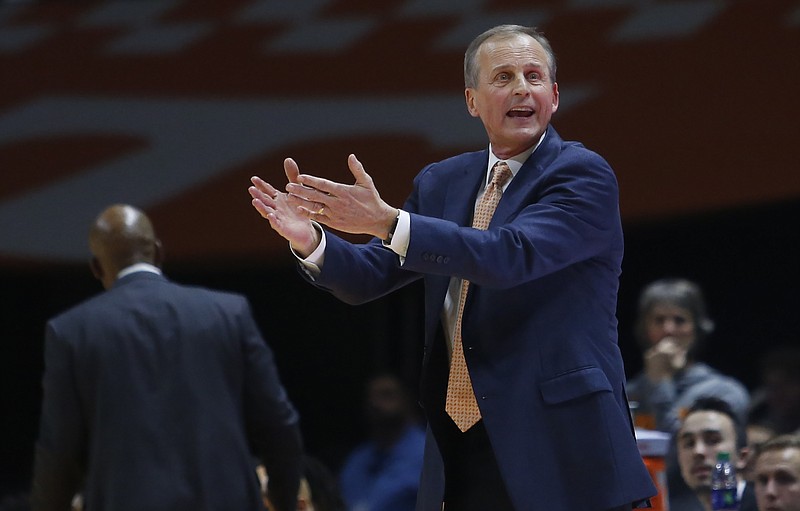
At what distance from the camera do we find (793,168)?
616cm

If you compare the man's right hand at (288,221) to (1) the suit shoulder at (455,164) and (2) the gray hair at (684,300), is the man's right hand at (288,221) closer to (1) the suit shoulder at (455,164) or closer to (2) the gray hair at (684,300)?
(1) the suit shoulder at (455,164)

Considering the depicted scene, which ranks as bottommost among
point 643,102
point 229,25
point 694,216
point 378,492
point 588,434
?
point 378,492

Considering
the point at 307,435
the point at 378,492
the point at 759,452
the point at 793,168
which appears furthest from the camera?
the point at 307,435

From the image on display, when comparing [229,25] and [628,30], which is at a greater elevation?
[229,25]

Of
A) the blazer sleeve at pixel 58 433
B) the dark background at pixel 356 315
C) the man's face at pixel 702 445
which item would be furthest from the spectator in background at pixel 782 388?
the blazer sleeve at pixel 58 433

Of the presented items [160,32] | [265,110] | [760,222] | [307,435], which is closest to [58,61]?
[160,32]

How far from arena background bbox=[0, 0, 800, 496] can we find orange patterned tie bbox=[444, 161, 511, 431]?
12.8ft

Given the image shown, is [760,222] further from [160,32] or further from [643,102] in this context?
[160,32]

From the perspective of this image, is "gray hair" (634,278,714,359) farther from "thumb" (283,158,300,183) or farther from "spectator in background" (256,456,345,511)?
"thumb" (283,158,300,183)

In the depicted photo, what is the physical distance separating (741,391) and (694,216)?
159 centimetres

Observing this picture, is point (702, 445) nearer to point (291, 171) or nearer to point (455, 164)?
point (455, 164)

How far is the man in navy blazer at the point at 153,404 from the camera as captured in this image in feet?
11.6

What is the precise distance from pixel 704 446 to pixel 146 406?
1886 mm

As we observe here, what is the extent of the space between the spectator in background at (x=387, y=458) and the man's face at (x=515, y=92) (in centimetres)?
410
